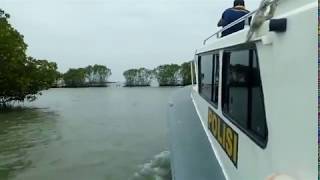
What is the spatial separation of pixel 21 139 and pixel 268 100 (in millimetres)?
11237

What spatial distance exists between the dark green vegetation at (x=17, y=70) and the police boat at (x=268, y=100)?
802 inches

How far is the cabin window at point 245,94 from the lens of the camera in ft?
10.0

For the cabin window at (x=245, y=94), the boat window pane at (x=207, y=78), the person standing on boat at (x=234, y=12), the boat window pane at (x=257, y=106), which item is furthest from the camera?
the boat window pane at (x=207, y=78)

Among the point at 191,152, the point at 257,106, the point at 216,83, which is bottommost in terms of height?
the point at 191,152

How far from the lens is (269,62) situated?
2.73 m

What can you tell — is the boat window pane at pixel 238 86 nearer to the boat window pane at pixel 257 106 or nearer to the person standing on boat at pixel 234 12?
the boat window pane at pixel 257 106

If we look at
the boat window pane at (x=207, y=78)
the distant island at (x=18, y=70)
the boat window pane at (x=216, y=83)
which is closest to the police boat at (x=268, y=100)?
the boat window pane at (x=216, y=83)

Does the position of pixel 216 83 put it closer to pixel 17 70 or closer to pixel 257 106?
pixel 257 106

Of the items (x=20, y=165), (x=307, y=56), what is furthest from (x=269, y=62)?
(x=20, y=165)

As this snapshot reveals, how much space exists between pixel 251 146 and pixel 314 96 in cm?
126

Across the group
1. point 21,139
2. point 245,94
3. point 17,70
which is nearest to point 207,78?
point 245,94

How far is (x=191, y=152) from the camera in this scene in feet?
18.0

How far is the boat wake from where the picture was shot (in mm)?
7377

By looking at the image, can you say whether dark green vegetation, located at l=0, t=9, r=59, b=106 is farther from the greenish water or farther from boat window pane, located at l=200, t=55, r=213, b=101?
boat window pane, located at l=200, t=55, r=213, b=101
